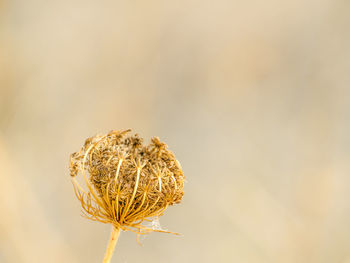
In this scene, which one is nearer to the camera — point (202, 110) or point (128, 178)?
point (128, 178)

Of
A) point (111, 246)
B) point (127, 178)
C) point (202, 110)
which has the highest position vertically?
point (202, 110)

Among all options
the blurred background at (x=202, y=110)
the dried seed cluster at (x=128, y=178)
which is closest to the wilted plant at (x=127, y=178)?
the dried seed cluster at (x=128, y=178)

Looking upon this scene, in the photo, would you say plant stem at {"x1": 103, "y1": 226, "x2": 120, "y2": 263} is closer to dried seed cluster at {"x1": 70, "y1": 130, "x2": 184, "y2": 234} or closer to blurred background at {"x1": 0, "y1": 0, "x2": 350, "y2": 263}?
dried seed cluster at {"x1": 70, "y1": 130, "x2": 184, "y2": 234}

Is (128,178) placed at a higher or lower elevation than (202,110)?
lower

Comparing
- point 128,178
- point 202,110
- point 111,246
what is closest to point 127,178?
point 128,178

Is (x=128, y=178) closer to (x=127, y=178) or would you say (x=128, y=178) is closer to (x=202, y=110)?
(x=127, y=178)

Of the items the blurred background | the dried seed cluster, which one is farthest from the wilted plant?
the blurred background

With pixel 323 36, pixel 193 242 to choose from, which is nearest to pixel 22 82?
pixel 193 242
